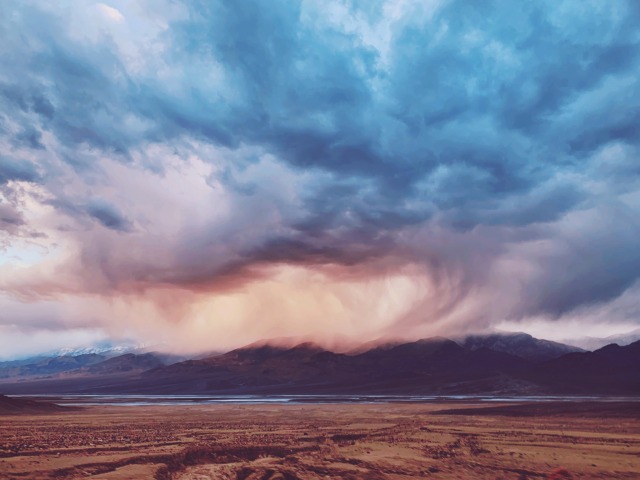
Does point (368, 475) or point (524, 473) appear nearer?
point (368, 475)

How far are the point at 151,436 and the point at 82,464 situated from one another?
59.9ft

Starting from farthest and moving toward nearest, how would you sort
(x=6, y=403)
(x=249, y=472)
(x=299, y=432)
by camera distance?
(x=6, y=403)
(x=299, y=432)
(x=249, y=472)

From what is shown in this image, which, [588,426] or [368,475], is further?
[588,426]

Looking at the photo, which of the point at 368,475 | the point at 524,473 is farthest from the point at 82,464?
the point at 524,473

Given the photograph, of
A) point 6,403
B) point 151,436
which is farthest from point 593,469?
point 6,403

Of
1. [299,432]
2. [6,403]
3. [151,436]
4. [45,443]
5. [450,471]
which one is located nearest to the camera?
[450,471]

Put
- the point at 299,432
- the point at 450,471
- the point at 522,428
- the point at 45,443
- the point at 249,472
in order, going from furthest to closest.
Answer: the point at 522,428 → the point at 299,432 → the point at 45,443 → the point at 450,471 → the point at 249,472

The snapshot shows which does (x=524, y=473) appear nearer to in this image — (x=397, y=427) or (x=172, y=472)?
(x=172, y=472)

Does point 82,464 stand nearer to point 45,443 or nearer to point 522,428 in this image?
point 45,443

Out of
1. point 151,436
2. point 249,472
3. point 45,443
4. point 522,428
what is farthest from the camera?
point 522,428

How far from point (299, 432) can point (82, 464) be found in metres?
26.5

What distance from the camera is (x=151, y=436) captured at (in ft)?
159

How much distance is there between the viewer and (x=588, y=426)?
62812 mm

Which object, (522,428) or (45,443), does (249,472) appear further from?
(522,428)
